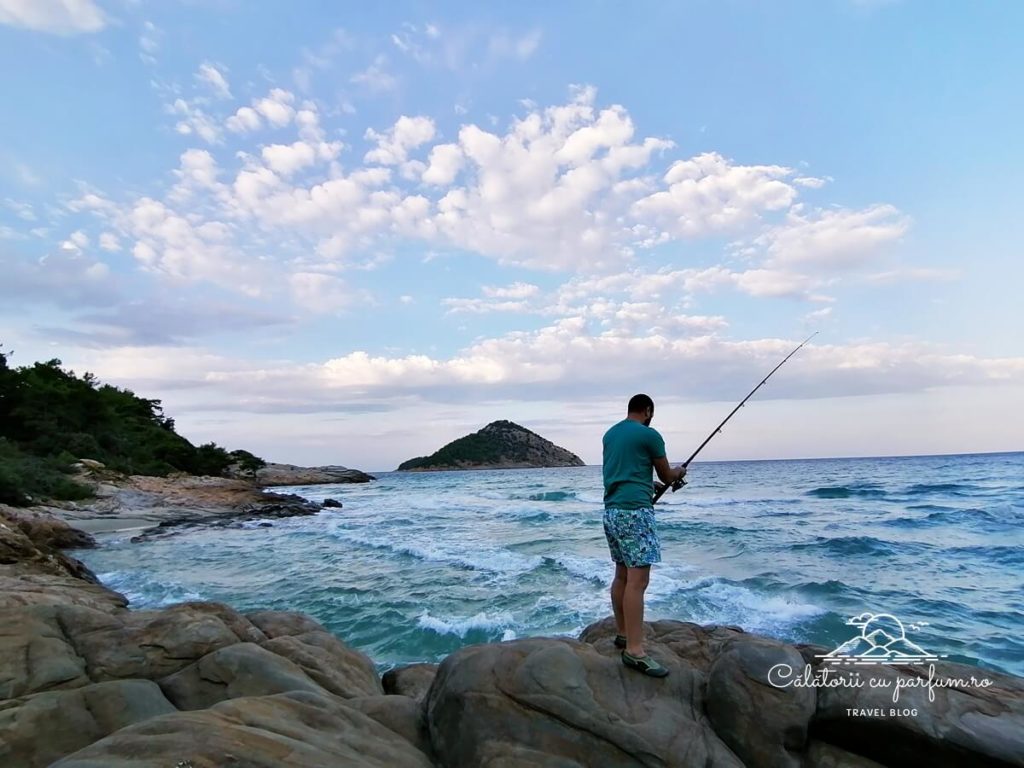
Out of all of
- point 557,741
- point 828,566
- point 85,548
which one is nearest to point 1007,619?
point 828,566

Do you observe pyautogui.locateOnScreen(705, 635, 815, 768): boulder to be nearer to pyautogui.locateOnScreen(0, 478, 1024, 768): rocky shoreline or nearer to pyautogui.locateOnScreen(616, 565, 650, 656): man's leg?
pyautogui.locateOnScreen(0, 478, 1024, 768): rocky shoreline

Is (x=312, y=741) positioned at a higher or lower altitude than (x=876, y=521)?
higher

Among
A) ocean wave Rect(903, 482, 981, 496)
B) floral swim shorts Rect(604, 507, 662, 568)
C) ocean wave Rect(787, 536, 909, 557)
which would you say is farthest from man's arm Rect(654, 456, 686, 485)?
ocean wave Rect(903, 482, 981, 496)

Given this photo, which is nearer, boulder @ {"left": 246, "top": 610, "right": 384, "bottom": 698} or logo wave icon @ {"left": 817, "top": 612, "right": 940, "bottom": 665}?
boulder @ {"left": 246, "top": 610, "right": 384, "bottom": 698}

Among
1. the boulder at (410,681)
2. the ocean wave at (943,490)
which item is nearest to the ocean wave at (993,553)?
the boulder at (410,681)

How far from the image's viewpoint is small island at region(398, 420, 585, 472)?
485 ft

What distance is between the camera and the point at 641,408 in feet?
17.5

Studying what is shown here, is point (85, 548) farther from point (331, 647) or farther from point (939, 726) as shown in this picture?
point (939, 726)

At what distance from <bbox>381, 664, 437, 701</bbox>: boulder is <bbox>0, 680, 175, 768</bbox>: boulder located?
2358mm

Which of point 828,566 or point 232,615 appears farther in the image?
point 828,566

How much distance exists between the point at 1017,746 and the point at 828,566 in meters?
13.3

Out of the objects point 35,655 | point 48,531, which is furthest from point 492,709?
point 48,531

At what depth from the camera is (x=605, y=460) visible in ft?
17.5

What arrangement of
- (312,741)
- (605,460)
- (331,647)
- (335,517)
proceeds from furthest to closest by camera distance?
(335,517), (331,647), (605,460), (312,741)
